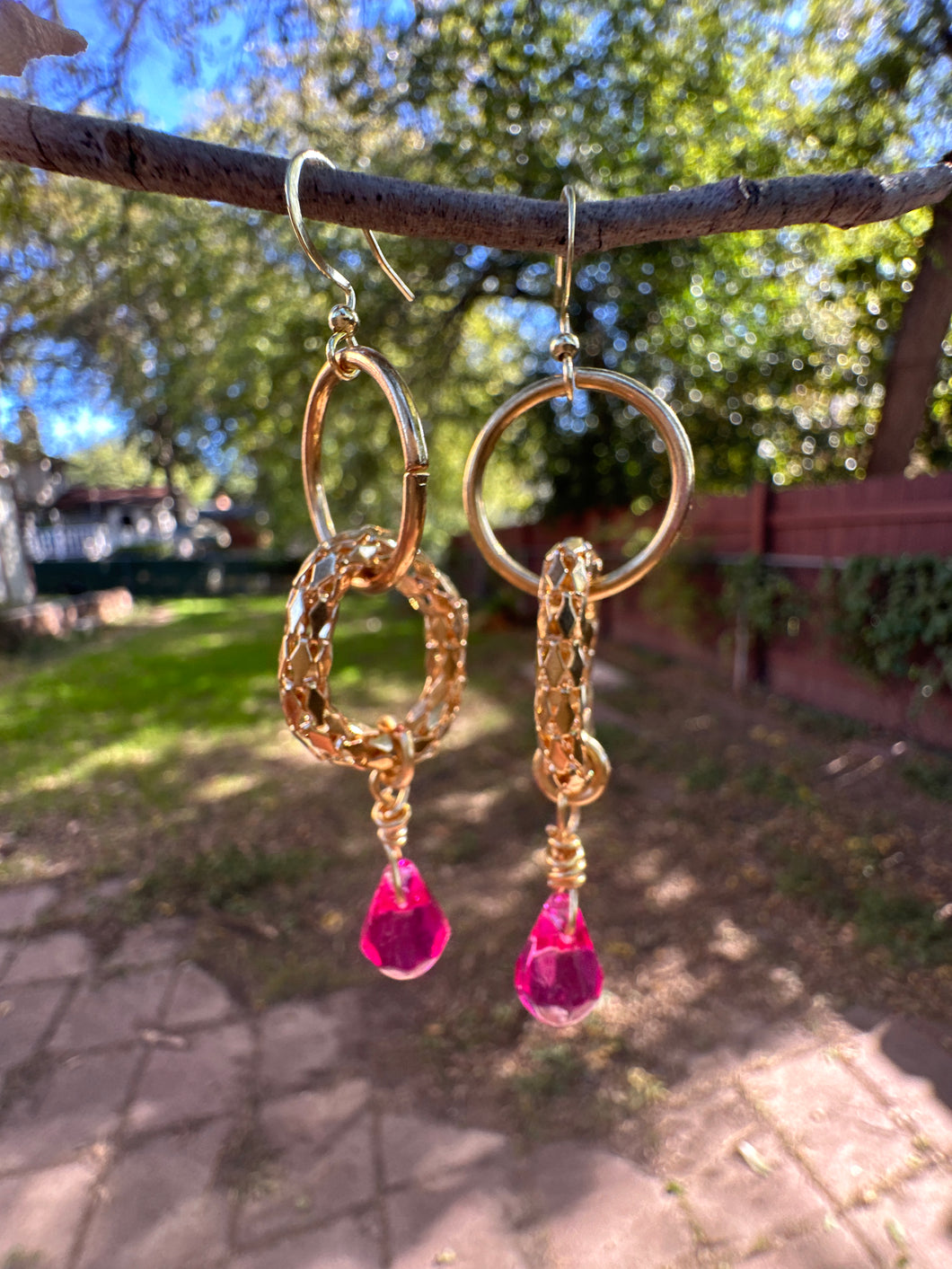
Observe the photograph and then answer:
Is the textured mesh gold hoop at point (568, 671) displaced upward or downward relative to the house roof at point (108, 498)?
upward

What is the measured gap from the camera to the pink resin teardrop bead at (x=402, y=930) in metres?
1.20

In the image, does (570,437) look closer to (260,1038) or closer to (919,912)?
(919,912)

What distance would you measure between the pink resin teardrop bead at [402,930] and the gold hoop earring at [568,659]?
0.16 m

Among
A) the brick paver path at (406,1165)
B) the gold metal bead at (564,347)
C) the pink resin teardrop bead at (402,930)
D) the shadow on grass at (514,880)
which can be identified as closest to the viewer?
the gold metal bead at (564,347)

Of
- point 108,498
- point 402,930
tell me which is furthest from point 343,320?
point 108,498

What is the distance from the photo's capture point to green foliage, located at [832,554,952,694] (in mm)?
4523

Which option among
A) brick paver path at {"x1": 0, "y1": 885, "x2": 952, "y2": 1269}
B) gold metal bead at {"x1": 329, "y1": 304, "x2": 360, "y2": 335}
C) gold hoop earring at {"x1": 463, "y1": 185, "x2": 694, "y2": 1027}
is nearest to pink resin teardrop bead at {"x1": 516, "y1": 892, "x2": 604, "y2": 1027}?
gold hoop earring at {"x1": 463, "y1": 185, "x2": 694, "y2": 1027}

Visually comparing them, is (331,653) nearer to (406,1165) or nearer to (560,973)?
(560,973)

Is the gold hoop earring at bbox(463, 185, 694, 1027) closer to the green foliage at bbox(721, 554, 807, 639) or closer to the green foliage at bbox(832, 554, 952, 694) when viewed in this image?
the green foliage at bbox(832, 554, 952, 694)

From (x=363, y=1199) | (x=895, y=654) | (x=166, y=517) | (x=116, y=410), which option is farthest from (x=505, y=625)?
(x=166, y=517)

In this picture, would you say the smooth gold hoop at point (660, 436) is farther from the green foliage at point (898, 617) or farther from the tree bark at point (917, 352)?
the tree bark at point (917, 352)

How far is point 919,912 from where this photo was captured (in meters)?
3.22

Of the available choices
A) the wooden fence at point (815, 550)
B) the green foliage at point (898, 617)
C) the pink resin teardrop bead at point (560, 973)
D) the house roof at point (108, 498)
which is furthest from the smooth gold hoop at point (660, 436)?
the house roof at point (108, 498)

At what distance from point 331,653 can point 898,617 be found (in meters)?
4.74
